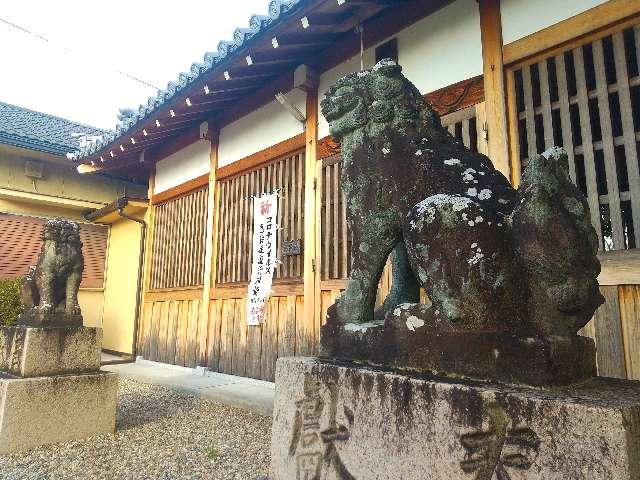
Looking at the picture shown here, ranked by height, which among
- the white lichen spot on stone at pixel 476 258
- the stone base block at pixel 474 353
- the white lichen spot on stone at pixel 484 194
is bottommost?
the stone base block at pixel 474 353

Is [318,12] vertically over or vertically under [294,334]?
over

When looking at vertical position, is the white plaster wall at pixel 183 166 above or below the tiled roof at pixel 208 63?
below

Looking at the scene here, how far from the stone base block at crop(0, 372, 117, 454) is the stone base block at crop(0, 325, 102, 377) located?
141 mm

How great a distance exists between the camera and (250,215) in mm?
6949

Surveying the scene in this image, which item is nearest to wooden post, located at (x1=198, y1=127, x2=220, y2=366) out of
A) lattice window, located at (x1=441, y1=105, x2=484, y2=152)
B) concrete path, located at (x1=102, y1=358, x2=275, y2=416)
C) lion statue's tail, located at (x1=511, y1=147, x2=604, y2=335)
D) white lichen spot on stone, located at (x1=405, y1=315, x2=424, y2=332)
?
concrete path, located at (x1=102, y1=358, x2=275, y2=416)

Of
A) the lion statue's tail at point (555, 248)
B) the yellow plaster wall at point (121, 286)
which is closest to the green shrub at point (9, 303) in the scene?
the yellow plaster wall at point (121, 286)

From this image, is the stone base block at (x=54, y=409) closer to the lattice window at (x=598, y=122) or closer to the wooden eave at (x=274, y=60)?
the wooden eave at (x=274, y=60)

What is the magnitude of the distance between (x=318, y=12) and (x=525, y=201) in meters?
3.97

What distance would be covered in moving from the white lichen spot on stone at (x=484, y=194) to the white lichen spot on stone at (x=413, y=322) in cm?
52

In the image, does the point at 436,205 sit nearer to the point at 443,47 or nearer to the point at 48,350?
the point at 443,47

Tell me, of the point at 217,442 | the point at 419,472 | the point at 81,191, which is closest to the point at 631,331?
the point at 419,472

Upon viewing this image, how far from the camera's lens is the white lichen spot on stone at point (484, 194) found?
1.67 metres

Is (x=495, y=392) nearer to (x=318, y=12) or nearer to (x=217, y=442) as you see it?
(x=217, y=442)

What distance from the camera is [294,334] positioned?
19.4 ft
